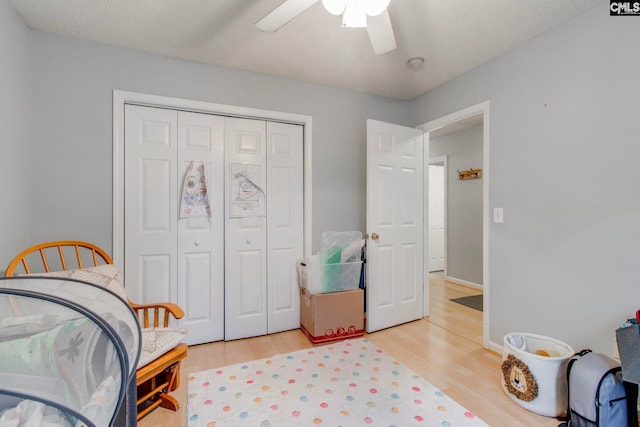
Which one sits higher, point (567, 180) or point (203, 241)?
point (567, 180)

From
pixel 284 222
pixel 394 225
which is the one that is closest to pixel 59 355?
pixel 284 222

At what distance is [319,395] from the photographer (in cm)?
180

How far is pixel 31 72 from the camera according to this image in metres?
2.01

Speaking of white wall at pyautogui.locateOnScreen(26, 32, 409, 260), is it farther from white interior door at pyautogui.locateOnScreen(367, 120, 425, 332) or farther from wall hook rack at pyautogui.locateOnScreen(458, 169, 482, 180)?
wall hook rack at pyautogui.locateOnScreen(458, 169, 482, 180)

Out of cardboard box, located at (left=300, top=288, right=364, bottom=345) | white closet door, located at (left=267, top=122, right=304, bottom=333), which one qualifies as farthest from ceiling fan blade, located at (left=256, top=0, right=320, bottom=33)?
cardboard box, located at (left=300, top=288, right=364, bottom=345)

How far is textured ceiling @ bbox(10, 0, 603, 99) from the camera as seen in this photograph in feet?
5.84

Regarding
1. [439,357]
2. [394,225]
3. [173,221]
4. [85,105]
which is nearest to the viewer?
[85,105]

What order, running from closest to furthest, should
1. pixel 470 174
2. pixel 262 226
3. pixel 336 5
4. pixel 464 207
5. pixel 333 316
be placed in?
pixel 336 5, pixel 333 316, pixel 262 226, pixel 470 174, pixel 464 207

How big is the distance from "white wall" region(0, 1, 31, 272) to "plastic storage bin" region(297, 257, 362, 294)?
1.99m

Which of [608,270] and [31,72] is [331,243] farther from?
[31,72]

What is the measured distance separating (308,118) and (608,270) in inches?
98.1

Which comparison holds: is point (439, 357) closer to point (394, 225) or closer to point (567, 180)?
point (394, 225)

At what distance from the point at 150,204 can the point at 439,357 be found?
262 centimetres

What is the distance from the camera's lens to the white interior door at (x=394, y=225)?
2.76 m
